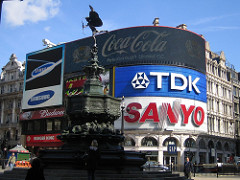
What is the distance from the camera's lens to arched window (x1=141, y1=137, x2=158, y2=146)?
5119 cm

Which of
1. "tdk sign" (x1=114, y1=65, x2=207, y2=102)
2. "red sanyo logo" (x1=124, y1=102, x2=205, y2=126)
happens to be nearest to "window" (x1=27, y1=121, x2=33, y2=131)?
"tdk sign" (x1=114, y1=65, x2=207, y2=102)

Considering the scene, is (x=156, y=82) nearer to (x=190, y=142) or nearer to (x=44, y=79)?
(x=190, y=142)

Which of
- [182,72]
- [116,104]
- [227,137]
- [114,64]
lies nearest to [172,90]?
[182,72]

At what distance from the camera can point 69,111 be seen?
16.5 m

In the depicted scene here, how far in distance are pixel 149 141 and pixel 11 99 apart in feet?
118

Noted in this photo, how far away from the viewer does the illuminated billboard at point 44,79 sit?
61.5 m

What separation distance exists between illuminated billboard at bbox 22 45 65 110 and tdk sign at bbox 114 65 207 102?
544 inches

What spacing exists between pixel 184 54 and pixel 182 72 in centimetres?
318

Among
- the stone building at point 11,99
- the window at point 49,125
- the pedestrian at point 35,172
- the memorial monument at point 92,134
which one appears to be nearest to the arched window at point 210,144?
the window at point 49,125

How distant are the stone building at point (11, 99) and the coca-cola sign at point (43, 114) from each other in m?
4.48

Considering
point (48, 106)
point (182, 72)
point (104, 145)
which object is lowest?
point (104, 145)

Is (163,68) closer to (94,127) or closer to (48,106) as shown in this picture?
(48,106)

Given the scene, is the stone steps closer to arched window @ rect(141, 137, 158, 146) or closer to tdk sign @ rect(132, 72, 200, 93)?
arched window @ rect(141, 137, 158, 146)

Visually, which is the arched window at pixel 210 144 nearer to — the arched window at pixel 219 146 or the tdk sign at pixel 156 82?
the arched window at pixel 219 146
